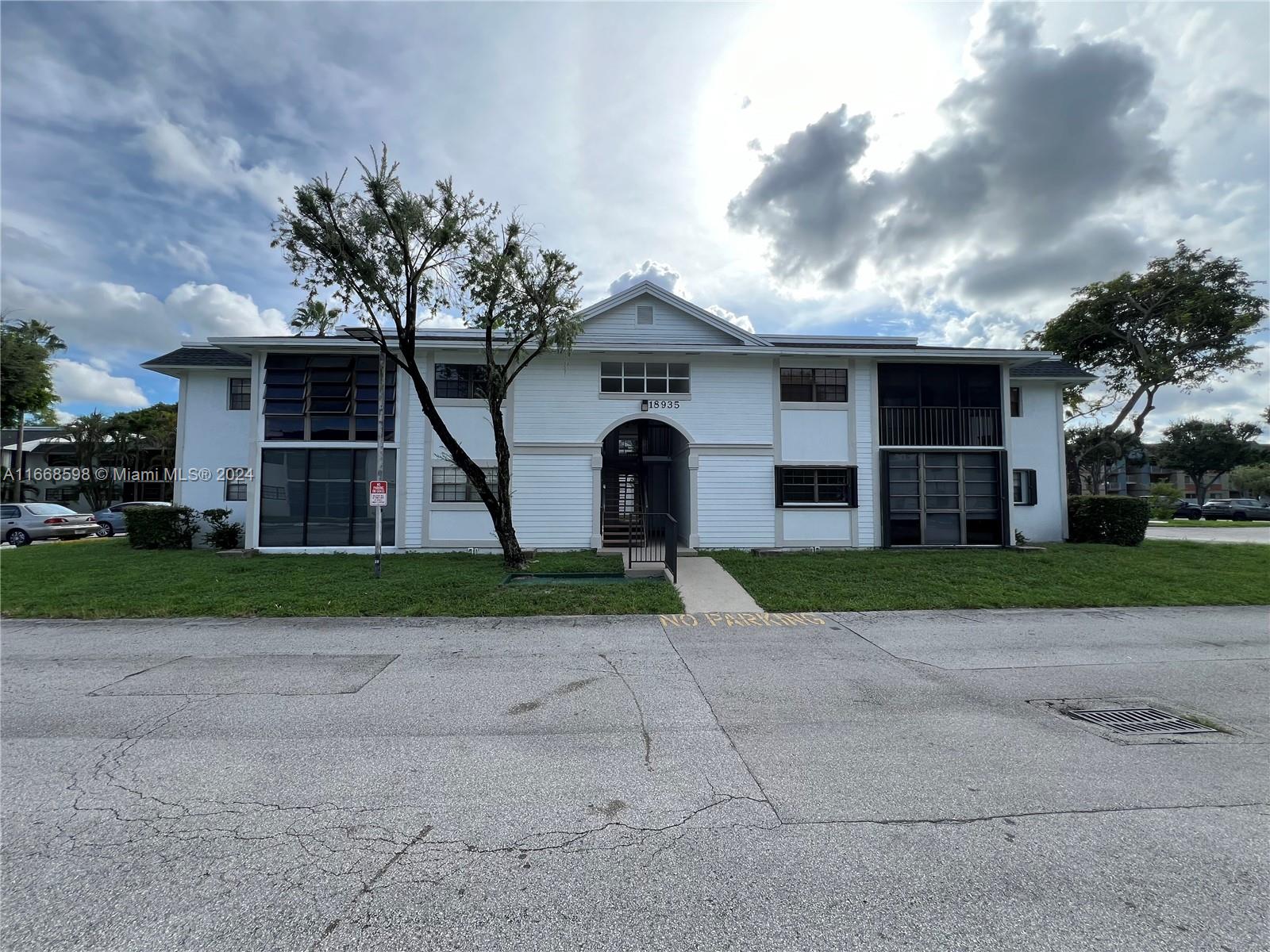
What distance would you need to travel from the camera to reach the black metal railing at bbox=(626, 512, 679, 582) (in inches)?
457

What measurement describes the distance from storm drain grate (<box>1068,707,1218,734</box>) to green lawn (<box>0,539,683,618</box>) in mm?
5377

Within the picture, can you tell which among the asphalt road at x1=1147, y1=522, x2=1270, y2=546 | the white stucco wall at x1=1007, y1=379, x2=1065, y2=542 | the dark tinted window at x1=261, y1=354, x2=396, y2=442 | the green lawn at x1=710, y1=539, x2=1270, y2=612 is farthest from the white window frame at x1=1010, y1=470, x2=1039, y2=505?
the dark tinted window at x1=261, y1=354, x2=396, y2=442

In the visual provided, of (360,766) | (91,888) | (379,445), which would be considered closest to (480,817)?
(360,766)

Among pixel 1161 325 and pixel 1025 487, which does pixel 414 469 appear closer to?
pixel 1025 487

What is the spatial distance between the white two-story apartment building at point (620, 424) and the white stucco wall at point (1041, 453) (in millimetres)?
2404

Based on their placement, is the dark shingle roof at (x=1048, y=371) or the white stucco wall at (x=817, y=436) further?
the dark shingle roof at (x=1048, y=371)

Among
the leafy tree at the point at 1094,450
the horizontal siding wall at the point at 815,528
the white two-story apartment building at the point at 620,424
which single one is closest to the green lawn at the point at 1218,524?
the leafy tree at the point at 1094,450

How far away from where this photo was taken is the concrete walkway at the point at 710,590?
9398 millimetres

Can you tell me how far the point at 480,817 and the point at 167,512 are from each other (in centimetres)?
1854

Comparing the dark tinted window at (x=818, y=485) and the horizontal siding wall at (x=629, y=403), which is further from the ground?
the horizontal siding wall at (x=629, y=403)

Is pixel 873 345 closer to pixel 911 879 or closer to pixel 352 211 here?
pixel 352 211

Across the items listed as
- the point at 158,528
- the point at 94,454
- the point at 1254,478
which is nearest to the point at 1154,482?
the point at 1254,478

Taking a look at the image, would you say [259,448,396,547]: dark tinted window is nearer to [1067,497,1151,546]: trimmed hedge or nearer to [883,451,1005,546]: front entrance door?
[883,451,1005,546]: front entrance door

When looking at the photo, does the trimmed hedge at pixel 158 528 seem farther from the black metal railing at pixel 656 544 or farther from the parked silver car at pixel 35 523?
the black metal railing at pixel 656 544
